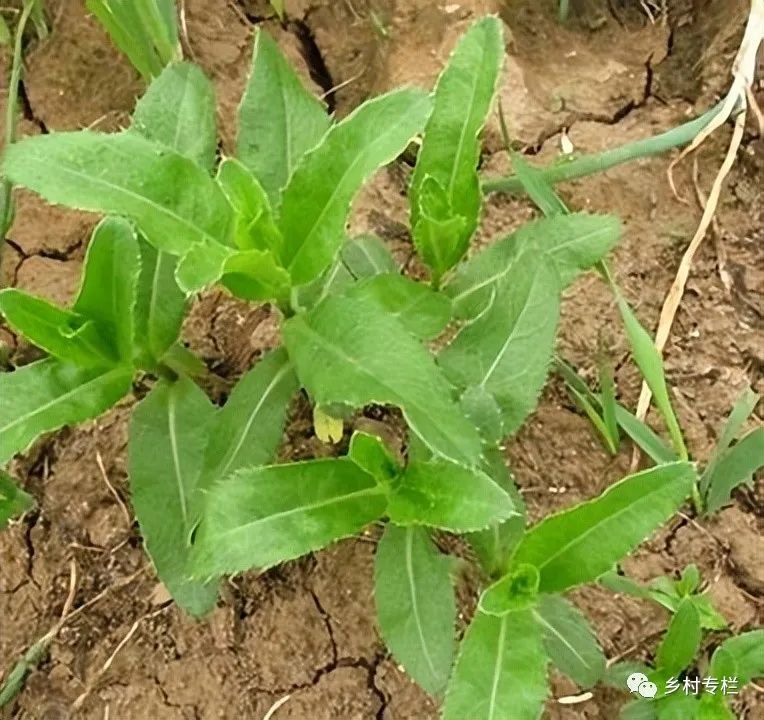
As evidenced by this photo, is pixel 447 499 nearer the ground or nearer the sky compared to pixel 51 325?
nearer the ground

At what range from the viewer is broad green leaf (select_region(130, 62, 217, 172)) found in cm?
152

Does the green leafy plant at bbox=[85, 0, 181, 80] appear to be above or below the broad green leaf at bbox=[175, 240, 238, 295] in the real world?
above

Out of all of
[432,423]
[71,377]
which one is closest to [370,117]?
[432,423]

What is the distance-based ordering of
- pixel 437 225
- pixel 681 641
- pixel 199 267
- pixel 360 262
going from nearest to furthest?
pixel 199 267 < pixel 437 225 < pixel 681 641 < pixel 360 262

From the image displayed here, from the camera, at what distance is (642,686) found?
156 centimetres

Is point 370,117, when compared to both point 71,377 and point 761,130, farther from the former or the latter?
point 761,130

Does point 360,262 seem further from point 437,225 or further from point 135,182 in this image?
point 135,182

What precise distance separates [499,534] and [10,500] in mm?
670

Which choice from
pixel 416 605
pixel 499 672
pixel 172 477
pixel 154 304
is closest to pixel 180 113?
pixel 154 304

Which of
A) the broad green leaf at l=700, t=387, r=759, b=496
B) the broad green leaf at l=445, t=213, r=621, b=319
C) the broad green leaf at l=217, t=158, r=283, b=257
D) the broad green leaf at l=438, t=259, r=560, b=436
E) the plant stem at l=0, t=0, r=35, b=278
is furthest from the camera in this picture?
the plant stem at l=0, t=0, r=35, b=278

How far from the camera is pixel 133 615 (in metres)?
1.72

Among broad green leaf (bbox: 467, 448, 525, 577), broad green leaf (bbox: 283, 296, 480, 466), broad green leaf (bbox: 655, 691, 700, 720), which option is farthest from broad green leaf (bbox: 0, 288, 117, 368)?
broad green leaf (bbox: 655, 691, 700, 720)

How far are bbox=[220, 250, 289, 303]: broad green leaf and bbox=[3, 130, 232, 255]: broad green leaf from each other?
0.05 m

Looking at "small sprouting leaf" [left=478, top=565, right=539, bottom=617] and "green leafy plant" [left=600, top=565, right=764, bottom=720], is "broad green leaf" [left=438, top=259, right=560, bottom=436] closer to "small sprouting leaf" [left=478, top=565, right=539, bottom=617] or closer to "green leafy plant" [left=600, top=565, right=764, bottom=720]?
"small sprouting leaf" [left=478, top=565, right=539, bottom=617]
